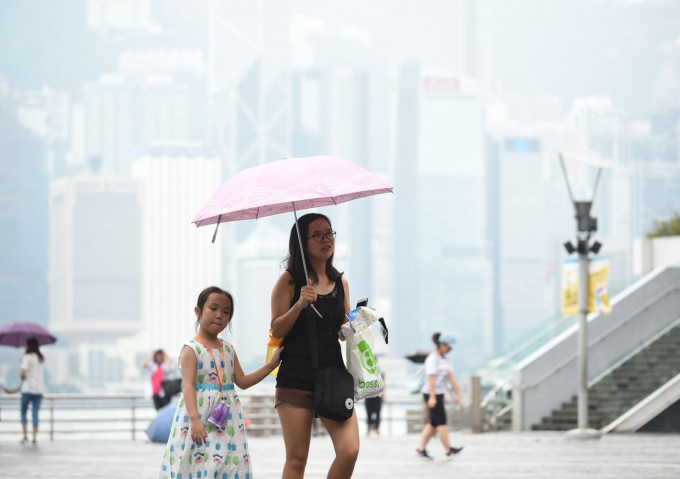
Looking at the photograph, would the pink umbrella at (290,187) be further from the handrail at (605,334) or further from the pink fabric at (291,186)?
the handrail at (605,334)

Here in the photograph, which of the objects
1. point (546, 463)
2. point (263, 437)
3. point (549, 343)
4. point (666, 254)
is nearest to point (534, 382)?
point (549, 343)

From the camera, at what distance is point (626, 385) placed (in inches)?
953

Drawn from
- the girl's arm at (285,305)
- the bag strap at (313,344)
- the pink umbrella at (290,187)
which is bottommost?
the bag strap at (313,344)

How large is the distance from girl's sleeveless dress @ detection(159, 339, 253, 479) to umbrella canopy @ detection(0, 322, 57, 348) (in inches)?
615

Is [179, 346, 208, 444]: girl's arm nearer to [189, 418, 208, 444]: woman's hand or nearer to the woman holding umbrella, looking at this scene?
[189, 418, 208, 444]: woman's hand

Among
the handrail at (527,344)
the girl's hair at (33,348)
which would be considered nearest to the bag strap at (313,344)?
the girl's hair at (33,348)

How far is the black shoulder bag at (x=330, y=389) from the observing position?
7141 mm

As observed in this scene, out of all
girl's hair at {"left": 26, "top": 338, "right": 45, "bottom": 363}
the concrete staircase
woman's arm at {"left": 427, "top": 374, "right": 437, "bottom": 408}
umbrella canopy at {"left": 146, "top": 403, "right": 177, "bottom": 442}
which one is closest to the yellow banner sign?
the concrete staircase

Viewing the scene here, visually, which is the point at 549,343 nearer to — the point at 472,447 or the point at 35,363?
the point at 472,447

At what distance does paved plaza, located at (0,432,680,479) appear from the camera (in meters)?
13.7

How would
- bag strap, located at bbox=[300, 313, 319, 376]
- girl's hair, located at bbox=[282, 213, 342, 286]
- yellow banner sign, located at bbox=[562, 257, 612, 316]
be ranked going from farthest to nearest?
yellow banner sign, located at bbox=[562, 257, 612, 316] → girl's hair, located at bbox=[282, 213, 342, 286] → bag strap, located at bbox=[300, 313, 319, 376]

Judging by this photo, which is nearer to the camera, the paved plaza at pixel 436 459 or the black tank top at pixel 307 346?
the black tank top at pixel 307 346

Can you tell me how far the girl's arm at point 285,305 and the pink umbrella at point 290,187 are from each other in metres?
0.17

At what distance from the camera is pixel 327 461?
53.2ft
